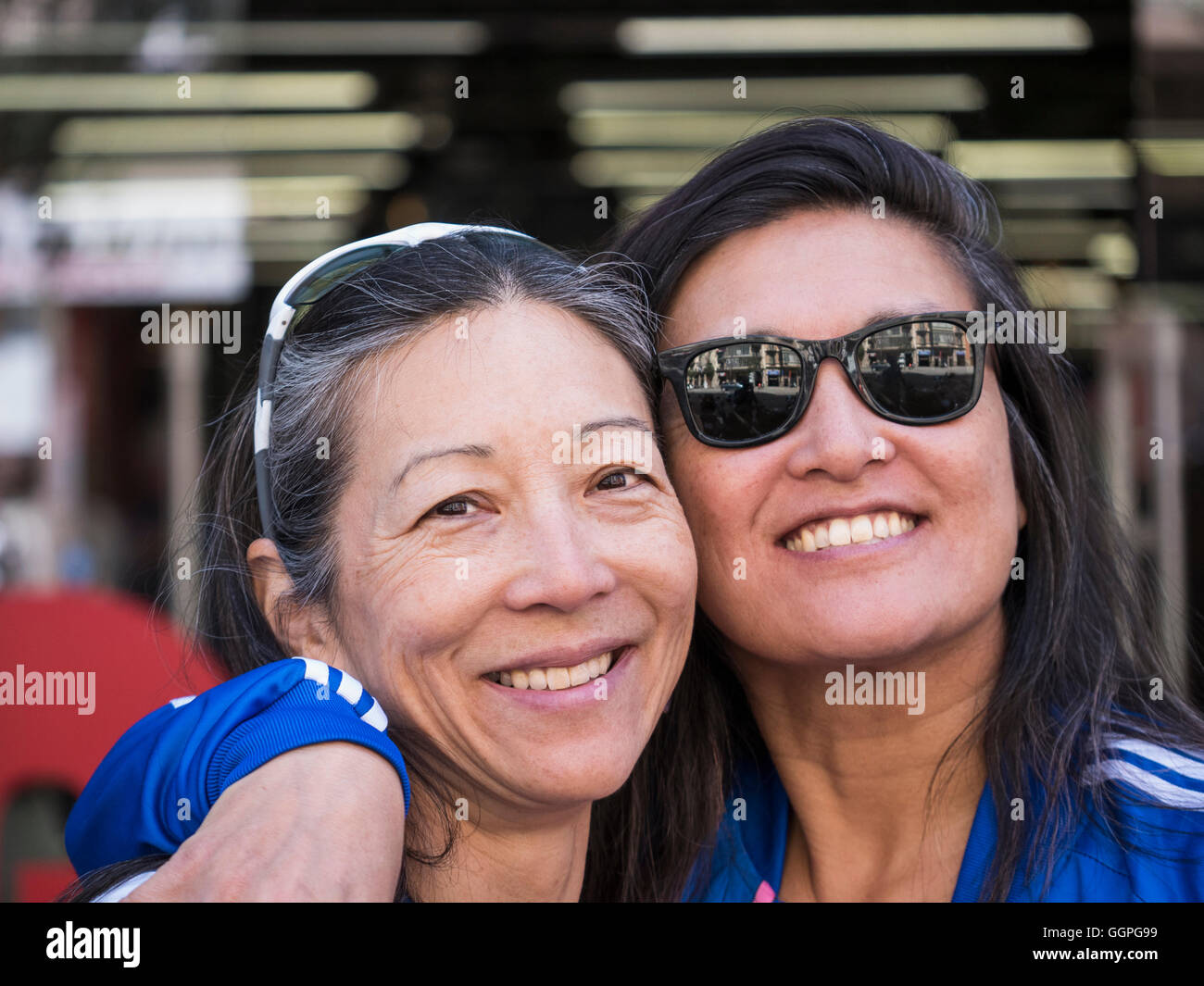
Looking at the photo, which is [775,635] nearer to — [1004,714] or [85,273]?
[1004,714]

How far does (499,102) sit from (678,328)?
15.3ft

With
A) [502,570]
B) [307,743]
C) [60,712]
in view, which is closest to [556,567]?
[502,570]

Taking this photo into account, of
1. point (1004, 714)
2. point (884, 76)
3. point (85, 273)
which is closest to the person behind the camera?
point (1004, 714)

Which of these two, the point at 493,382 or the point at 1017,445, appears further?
the point at 1017,445

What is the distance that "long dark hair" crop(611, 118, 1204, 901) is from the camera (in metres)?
1.93

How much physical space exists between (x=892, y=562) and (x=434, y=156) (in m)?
5.33

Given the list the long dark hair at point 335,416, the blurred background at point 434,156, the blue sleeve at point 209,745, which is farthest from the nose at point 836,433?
the blurred background at point 434,156

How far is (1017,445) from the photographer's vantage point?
6.69 feet

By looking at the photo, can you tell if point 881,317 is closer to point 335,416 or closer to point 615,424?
point 615,424

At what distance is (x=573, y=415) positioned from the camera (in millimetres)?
1576

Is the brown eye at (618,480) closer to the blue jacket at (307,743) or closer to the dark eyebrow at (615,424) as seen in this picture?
the dark eyebrow at (615,424)
